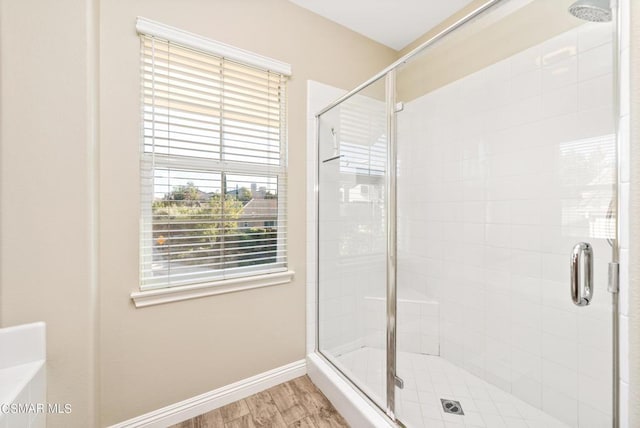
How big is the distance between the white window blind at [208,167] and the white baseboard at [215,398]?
657mm

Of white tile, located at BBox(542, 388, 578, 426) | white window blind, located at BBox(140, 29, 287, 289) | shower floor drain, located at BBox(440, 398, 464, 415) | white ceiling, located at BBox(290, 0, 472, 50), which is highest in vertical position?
white ceiling, located at BBox(290, 0, 472, 50)

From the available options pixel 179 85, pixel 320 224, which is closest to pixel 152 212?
pixel 179 85

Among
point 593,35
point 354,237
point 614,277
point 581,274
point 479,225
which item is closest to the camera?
point 614,277

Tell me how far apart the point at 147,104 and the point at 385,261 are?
1517 millimetres

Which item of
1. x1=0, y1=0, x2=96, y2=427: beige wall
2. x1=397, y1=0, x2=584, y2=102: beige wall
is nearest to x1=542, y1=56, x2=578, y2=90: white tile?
x1=397, y1=0, x2=584, y2=102: beige wall

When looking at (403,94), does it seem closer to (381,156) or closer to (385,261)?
(381,156)

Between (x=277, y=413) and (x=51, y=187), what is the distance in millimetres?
1558

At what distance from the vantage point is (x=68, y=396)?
1.12 m

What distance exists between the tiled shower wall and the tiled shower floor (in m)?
0.07

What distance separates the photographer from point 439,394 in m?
1.51

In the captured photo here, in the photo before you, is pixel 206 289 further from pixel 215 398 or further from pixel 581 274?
pixel 581 274

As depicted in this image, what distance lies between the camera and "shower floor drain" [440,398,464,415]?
4.55 ft

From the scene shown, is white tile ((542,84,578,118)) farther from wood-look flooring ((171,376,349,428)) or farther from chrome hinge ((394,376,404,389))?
wood-look flooring ((171,376,349,428))

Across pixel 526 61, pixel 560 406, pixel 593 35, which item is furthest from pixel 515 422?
pixel 526 61
